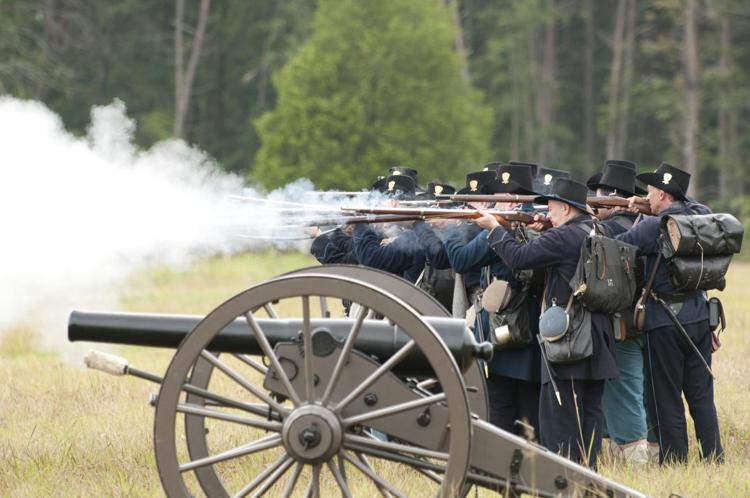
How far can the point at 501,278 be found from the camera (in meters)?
7.96

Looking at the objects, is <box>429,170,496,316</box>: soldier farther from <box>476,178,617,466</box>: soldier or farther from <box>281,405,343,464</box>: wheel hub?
<box>281,405,343,464</box>: wheel hub

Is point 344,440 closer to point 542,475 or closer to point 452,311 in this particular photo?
point 542,475

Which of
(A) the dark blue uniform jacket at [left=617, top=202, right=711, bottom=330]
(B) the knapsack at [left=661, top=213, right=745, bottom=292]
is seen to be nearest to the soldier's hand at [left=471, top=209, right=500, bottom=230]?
(A) the dark blue uniform jacket at [left=617, top=202, right=711, bottom=330]

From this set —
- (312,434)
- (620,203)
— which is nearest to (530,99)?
(620,203)

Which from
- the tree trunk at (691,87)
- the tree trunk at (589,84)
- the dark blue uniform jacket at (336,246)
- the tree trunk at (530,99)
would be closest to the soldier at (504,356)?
the dark blue uniform jacket at (336,246)

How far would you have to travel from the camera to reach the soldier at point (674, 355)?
7.93 meters

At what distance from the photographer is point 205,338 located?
5.23 m

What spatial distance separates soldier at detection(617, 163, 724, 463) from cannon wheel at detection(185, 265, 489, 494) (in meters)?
2.16

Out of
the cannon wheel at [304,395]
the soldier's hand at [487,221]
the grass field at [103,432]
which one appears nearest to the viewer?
the cannon wheel at [304,395]

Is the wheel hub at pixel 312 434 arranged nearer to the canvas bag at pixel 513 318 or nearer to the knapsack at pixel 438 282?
the canvas bag at pixel 513 318

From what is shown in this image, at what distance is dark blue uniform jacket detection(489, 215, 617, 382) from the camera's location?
7.30 m

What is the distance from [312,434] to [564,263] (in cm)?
260

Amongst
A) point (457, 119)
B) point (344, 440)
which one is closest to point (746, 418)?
point (344, 440)

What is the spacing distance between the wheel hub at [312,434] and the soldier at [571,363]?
225 centimetres
